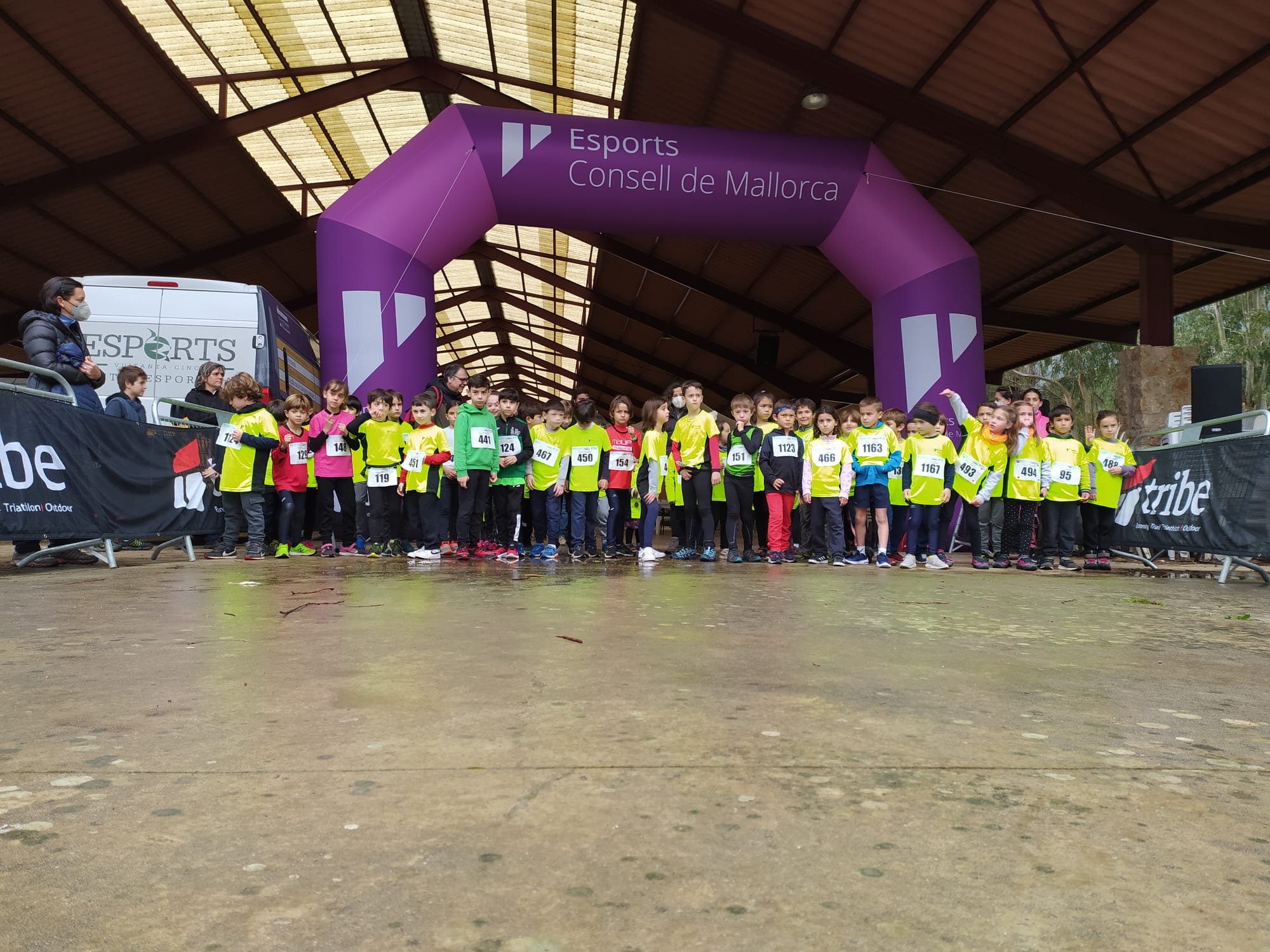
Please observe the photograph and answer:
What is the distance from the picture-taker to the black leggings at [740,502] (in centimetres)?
882

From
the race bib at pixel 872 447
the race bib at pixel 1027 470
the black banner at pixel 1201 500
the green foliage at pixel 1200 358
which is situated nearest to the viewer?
the black banner at pixel 1201 500

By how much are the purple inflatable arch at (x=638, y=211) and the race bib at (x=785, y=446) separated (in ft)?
10.7

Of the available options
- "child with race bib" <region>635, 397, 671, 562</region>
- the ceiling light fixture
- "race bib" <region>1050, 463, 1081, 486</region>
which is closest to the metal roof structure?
the ceiling light fixture

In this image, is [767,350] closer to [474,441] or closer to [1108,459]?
[1108,459]

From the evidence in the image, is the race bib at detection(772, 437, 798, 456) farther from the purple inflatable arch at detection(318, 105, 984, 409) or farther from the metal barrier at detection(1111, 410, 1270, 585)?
the purple inflatable arch at detection(318, 105, 984, 409)

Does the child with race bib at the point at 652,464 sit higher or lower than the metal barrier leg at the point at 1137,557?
higher

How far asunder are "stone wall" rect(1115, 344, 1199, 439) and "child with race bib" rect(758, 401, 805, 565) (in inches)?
206

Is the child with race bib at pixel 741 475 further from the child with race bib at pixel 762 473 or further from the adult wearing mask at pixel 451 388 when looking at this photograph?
the adult wearing mask at pixel 451 388

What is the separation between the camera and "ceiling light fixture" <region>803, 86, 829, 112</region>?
38.8ft

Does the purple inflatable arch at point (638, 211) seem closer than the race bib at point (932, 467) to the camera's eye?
No

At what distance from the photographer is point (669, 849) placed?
58.5 inches

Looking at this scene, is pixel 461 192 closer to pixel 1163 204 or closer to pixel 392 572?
pixel 392 572

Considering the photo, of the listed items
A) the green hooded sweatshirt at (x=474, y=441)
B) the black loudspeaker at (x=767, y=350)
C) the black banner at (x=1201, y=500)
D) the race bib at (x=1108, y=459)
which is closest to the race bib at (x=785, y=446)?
the green hooded sweatshirt at (x=474, y=441)

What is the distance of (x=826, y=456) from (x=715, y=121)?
793cm
